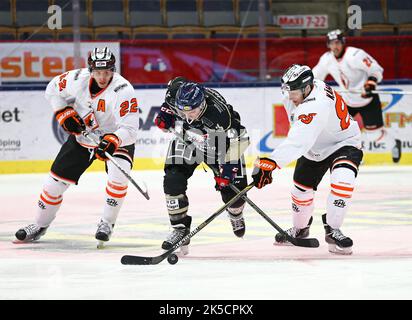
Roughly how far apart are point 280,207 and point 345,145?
2.48 metres

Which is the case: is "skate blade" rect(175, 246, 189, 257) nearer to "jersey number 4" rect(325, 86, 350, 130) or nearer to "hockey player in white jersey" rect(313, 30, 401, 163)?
"jersey number 4" rect(325, 86, 350, 130)

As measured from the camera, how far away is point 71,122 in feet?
21.6

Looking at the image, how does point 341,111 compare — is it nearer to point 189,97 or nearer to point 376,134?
point 189,97

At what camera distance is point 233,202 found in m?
5.98

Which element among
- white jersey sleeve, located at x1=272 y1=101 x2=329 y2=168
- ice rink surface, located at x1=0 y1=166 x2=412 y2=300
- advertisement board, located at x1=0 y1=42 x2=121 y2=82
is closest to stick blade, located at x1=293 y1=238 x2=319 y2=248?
ice rink surface, located at x1=0 y1=166 x2=412 y2=300

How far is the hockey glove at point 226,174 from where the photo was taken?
6.16 m

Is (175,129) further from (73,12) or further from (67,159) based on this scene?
(73,12)

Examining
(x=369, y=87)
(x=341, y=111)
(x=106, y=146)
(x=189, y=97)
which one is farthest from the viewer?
(x=369, y=87)

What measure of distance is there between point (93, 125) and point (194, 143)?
2.98 ft

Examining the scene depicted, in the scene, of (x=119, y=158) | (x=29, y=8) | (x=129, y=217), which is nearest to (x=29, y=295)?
(x=119, y=158)

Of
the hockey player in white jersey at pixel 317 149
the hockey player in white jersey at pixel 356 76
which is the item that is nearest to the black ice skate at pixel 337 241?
the hockey player in white jersey at pixel 317 149

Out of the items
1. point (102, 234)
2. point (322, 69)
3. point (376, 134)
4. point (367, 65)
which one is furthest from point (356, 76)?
point (102, 234)

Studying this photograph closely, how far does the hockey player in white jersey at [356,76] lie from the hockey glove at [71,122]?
5677 mm

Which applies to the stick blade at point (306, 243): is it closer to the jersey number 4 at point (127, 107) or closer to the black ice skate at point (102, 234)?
the black ice skate at point (102, 234)
